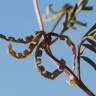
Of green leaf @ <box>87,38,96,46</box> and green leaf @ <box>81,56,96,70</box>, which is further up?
green leaf @ <box>87,38,96,46</box>

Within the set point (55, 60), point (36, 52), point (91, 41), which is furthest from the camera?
point (91, 41)

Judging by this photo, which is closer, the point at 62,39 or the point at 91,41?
the point at 62,39

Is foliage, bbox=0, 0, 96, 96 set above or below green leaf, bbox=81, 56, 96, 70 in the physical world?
above

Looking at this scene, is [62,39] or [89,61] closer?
[62,39]

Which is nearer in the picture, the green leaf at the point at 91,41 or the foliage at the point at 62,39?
the foliage at the point at 62,39

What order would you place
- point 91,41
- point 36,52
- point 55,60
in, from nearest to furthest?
1. point 55,60
2. point 36,52
3. point 91,41

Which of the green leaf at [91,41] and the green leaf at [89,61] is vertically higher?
the green leaf at [91,41]

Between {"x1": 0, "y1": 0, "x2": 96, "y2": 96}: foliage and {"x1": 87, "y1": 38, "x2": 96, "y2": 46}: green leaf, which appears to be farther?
{"x1": 87, "y1": 38, "x2": 96, "y2": 46}: green leaf

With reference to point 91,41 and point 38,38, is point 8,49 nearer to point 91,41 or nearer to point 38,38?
point 38,38

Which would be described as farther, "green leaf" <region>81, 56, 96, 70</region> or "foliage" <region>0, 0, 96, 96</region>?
"green leaf" <region>81, 56, 96, 70</region>

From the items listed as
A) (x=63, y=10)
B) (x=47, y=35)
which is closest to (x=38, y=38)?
(x=47, y=35)

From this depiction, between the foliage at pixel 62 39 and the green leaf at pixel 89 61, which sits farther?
the green leaf at pixel 89 61
